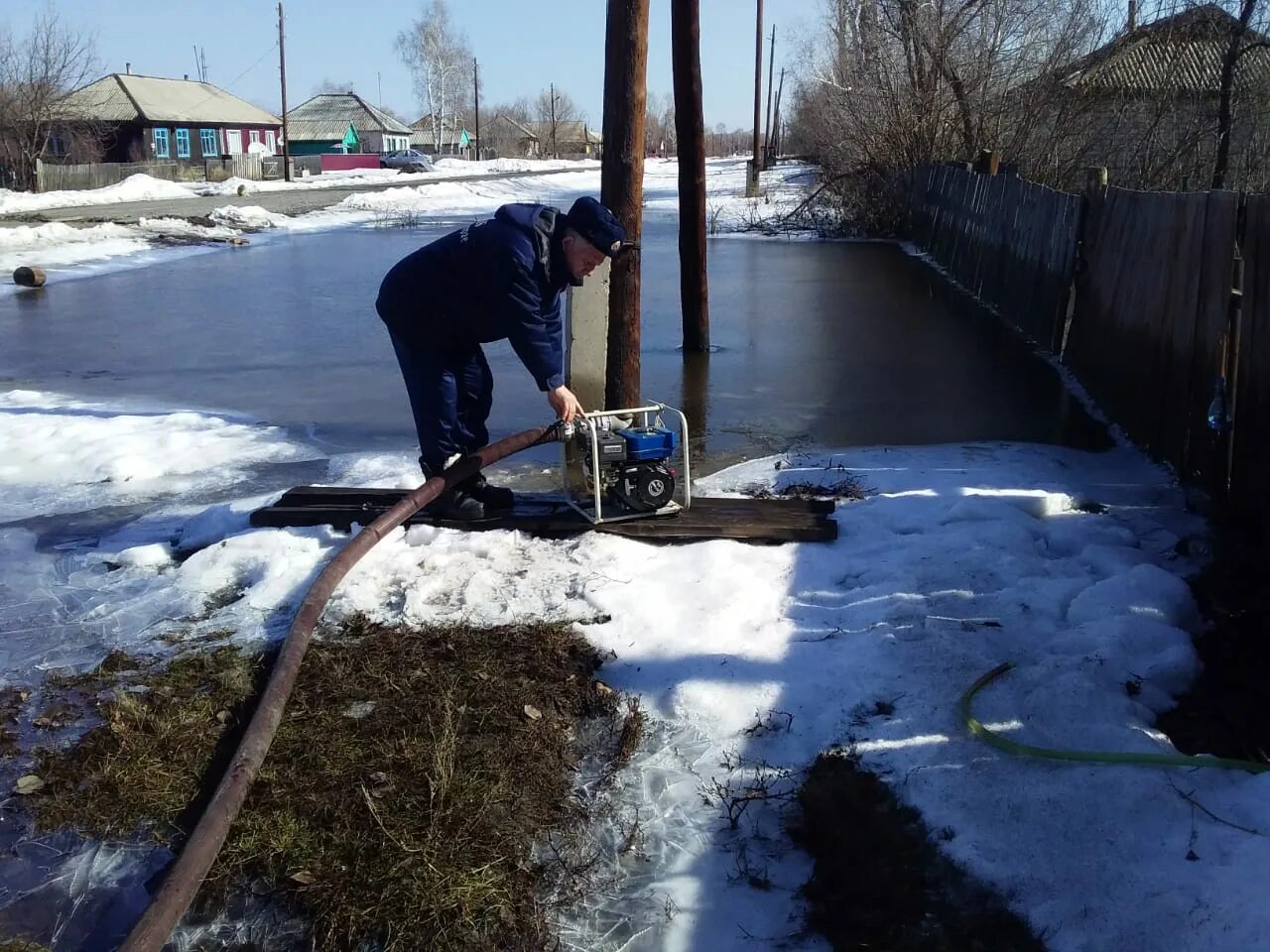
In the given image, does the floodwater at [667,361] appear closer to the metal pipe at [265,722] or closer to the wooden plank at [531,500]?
the wooden plank at [531,500]

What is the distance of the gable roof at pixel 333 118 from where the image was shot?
86.2 m

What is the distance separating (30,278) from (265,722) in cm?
1611

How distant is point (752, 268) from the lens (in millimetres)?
18750

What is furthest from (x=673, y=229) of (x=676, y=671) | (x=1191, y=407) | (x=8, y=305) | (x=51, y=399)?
(x=676, y=671)

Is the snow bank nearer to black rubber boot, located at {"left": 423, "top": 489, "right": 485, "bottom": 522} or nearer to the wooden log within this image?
black rubber boot, located at {"left": 423, "top": 489, "right": 485, "bottom": 522}

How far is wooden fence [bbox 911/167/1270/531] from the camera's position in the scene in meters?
5.05

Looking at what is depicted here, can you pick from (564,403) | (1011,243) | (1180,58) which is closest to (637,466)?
(564,403)

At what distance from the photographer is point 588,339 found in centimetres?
696

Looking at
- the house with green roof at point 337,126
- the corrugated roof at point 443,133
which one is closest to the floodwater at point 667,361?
the house with green roof at point 337,126

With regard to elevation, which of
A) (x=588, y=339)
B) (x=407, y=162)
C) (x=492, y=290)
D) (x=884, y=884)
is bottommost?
(x=884, y=884)

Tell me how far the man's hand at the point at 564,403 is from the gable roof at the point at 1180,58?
505 inches

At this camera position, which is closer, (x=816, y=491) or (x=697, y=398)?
(x=816, y=491)

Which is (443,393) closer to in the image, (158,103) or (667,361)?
(667,361)

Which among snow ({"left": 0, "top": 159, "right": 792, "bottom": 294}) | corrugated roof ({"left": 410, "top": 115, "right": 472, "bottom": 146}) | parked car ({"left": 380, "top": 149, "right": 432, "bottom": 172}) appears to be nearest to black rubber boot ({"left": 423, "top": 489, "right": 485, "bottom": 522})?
snow ({"left": 0, "top": 159, "right": 792, "bottom": 294})
